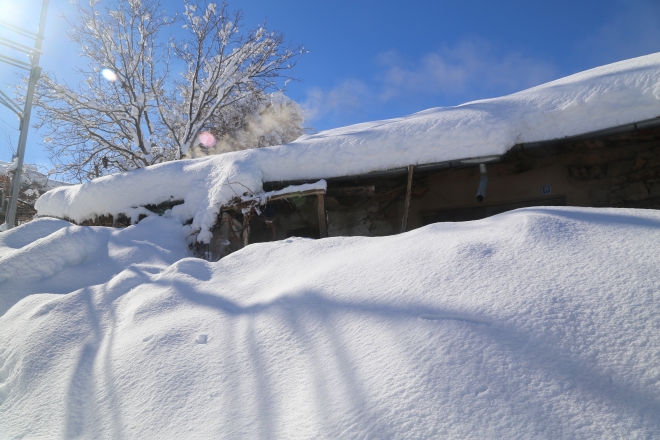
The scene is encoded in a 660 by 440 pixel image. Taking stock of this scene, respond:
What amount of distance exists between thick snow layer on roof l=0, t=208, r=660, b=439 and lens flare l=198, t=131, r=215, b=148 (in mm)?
13563

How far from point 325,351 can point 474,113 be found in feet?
14.1

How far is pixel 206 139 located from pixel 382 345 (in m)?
16.2

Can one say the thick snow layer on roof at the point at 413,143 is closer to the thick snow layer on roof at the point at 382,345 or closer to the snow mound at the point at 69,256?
the snow mound at the point at 69,256

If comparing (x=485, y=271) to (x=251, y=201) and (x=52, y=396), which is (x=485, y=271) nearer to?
(x=52, y=396)

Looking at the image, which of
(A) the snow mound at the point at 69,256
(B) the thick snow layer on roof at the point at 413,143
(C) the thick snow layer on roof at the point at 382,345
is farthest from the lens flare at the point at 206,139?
(C) the thick snow layer on roof at the point at 382,345

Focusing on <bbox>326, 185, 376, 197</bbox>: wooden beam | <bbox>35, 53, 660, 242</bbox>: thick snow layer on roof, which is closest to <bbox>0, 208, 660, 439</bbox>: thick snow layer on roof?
<bbox>35, 53, 660, 242</bbox>: thick snow layer on roof

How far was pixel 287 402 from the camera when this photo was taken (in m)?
1.63

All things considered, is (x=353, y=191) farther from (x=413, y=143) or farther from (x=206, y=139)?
(x=206, y=139)

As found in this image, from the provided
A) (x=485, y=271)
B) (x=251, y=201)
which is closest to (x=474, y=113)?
(x=251, y=201)

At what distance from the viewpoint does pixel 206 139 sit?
54.3 ft

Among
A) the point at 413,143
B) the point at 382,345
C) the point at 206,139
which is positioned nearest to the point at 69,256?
the point at 382,345

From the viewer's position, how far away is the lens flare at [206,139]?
52.2ft

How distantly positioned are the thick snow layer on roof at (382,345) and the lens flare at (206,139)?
44.5 ft

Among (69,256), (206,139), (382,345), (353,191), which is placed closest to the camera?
(382,345)
